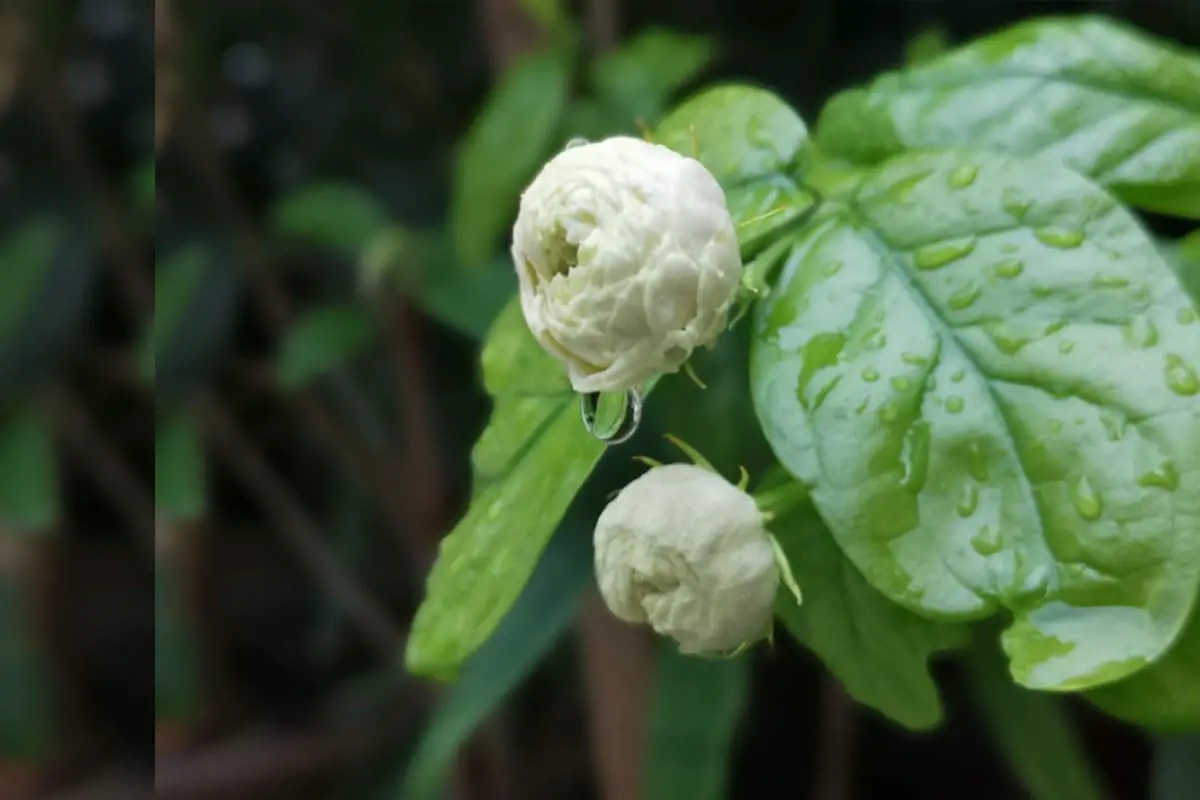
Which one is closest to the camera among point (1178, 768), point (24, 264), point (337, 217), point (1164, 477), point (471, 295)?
point (1164, 477)

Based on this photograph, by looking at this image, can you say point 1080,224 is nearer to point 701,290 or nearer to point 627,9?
point 701,290

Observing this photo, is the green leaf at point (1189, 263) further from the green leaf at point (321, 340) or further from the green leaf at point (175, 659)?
the green leaf at point (175, 659)

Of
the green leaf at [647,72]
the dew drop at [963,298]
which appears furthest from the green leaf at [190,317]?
the dew drop at [963,298]

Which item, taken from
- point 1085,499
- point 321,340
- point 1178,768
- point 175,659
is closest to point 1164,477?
point 1085,499

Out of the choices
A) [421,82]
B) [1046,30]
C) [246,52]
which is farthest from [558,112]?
[246,52]

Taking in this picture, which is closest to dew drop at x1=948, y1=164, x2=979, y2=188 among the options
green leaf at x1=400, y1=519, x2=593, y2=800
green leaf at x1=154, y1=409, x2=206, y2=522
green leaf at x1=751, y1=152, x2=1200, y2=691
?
green leaf at x1=751, y1=152, x2=1200, y2=691

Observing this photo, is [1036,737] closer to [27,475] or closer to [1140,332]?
[1140,332]
